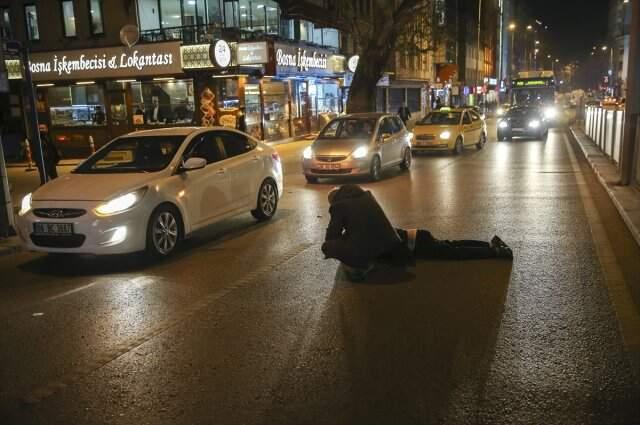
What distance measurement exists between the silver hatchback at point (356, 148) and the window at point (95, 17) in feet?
54.3

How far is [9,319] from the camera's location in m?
5.88

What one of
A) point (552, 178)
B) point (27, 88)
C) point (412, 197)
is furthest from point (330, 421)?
point (552, 178)

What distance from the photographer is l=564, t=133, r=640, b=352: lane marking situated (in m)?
5.00

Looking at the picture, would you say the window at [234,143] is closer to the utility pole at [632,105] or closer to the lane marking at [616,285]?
the lane marking at [616,285]

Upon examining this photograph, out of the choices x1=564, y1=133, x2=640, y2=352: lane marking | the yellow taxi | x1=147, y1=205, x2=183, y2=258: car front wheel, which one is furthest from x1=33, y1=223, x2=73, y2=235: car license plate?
the yellow taxi

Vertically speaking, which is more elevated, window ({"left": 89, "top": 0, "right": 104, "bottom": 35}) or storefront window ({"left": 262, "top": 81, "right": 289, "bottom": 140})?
window ({"left": 89, "top": 0, "right": 104, "bottom": 35})

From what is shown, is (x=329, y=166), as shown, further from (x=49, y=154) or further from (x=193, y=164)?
(x=49, y=154)

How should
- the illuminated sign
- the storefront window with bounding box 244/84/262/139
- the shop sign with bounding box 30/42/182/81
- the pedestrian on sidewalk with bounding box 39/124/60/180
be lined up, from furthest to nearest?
the illuminated sign < the storefront window with bounding box 244/84/262/139 < the shop sign with bounding box 30/42/182/81 < the pedestrian on sidewalk with bounding box 39/124/60/180

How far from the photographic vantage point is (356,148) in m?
14.7

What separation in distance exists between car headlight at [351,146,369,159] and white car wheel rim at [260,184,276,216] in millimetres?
4288

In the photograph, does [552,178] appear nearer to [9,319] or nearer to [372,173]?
[372,173]

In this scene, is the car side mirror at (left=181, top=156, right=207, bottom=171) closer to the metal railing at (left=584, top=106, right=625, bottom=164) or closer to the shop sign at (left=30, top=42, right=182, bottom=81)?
the metal railing at (left=584, top=106, right=625, bottom=164)

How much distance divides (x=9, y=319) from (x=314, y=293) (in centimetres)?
297

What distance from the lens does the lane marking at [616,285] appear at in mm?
5004
